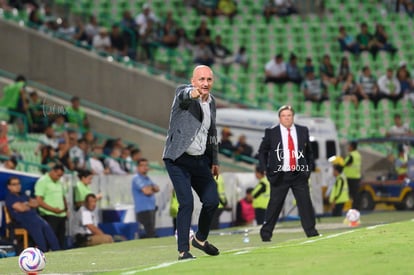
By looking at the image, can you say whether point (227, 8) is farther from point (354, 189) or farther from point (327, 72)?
point (354, 189)

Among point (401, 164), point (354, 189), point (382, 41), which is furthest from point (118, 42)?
point (382, 41)

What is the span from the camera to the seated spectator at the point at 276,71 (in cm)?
3797

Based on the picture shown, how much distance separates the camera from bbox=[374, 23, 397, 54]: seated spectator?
40.6 m

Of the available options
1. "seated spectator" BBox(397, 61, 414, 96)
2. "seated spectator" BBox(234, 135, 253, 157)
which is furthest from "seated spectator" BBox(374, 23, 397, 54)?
"seated spectator" BBox(234, 135, 253, 157)

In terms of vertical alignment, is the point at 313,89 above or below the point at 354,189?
above

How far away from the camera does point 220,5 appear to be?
40312mm

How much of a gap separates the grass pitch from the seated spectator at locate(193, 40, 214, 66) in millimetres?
17901

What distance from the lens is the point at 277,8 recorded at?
40750 mm

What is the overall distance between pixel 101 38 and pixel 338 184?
29.6ft

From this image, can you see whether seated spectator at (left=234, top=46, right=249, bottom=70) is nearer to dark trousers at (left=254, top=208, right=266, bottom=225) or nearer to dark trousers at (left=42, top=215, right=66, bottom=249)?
dark trousers at (left=254, top=208, right=266, bottom=225)

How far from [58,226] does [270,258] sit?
987 cm

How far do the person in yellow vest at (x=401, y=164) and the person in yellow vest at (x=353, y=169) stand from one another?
2.03 m

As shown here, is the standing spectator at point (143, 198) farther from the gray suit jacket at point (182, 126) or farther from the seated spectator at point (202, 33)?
the seated spectator at point (202, 33)

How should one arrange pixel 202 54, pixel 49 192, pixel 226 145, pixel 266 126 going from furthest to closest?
1. pixel 202 54
2. pixel 266 126
3. pixel 226 145
4. pixel 49 192
